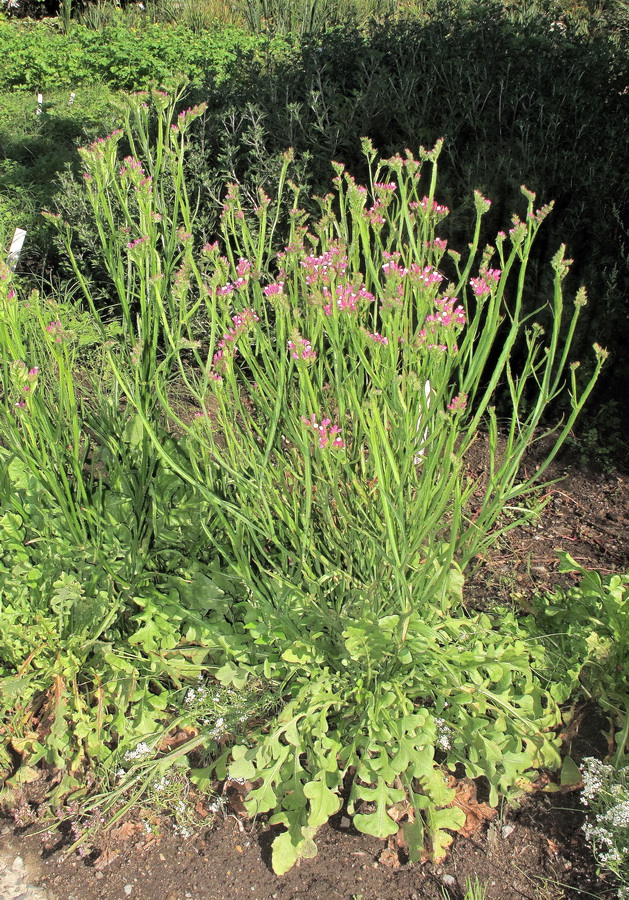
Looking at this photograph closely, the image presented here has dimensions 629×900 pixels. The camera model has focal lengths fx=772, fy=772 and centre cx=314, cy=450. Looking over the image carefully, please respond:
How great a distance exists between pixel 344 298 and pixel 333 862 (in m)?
1.40

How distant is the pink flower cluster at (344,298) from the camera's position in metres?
1.65

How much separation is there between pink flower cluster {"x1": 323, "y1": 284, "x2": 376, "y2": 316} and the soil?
1342mm

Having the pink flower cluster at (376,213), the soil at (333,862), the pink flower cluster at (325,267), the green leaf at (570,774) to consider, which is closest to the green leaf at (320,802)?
the soil at (333,862)

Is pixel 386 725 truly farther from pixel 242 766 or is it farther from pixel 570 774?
pixel 570 774

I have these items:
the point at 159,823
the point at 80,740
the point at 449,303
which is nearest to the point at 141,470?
the point at 80,740

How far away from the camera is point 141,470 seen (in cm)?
237

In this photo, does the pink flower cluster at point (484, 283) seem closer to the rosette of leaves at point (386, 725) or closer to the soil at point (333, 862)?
the rosette of leaves at point (386, 725)

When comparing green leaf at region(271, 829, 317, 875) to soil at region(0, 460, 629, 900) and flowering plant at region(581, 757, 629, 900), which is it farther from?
flowering plant at region(581, 757, 629, 900)

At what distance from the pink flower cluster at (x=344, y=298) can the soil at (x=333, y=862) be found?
134cm

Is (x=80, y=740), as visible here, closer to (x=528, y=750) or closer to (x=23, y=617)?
(x=23, y=617)

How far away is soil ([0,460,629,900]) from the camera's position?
6.20 feet

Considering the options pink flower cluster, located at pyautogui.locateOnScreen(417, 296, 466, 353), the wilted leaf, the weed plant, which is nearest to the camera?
pink flower cluster, located at pyautogui.locateOnScreen(417, 296, 466, 353)

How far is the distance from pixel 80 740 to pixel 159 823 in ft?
1.05

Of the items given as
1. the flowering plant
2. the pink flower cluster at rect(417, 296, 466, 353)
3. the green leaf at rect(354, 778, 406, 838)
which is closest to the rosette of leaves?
the green leaf at rect(354, 778, 406, 838)
